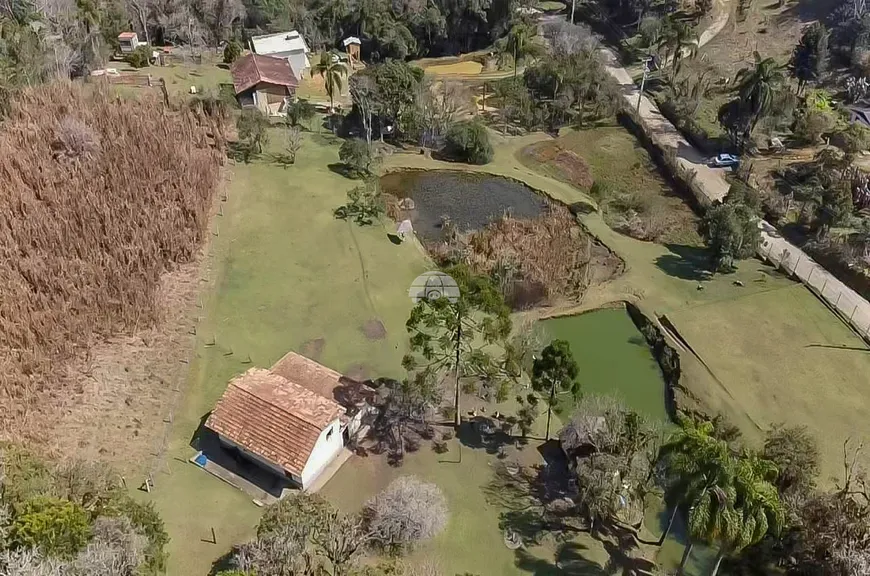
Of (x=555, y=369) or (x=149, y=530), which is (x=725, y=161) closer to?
(x=555, y=369)

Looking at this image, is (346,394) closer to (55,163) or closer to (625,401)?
(625,401)

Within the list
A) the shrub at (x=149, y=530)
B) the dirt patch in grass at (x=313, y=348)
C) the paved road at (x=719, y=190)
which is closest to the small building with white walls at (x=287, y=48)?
the paved road at (x=719, y=190)

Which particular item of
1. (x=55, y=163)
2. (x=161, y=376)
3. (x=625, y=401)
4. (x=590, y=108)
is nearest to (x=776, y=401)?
(x=625, y=401)

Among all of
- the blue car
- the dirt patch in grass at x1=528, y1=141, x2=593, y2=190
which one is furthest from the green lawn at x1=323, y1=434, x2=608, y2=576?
the blue car

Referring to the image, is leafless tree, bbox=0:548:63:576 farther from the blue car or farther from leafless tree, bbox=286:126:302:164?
the blue car

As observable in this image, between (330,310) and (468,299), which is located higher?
(468,299)

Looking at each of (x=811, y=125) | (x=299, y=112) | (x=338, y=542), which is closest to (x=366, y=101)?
(x=299, y=112)
